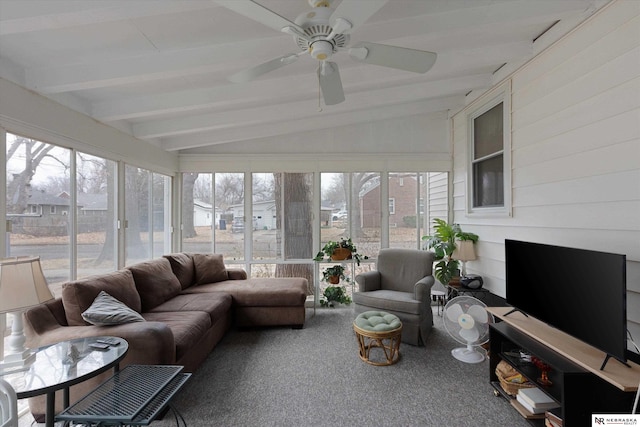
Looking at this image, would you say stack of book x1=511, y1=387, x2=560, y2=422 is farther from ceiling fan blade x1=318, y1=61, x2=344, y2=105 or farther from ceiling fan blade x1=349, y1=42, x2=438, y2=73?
ceiling fan blade x1=318, y1=61, x2=344, y2=105

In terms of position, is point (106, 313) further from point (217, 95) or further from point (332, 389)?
point (217, 95)

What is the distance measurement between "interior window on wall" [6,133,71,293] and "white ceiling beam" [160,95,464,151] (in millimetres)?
1702

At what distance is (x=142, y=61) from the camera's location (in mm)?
2283

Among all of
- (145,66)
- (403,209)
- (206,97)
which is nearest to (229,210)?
(206,97)

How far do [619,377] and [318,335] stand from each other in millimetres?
2522

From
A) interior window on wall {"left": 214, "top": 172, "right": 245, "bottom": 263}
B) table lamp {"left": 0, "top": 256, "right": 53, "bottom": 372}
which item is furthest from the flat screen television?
interior window on wall {"left": 214, "top": 172, "right": 245, "bottom": 263}

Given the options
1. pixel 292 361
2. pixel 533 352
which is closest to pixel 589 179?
pixel 533 352

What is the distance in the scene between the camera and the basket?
Answer: 208 cm

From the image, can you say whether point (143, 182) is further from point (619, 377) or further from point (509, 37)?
point (619, 377)

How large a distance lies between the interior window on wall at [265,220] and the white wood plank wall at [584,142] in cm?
310

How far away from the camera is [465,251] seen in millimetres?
3701

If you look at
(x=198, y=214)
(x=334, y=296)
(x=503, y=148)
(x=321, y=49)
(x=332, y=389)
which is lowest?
(x=332, y=389)

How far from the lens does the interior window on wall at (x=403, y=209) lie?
4.69m

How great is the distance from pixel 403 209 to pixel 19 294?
432cm
